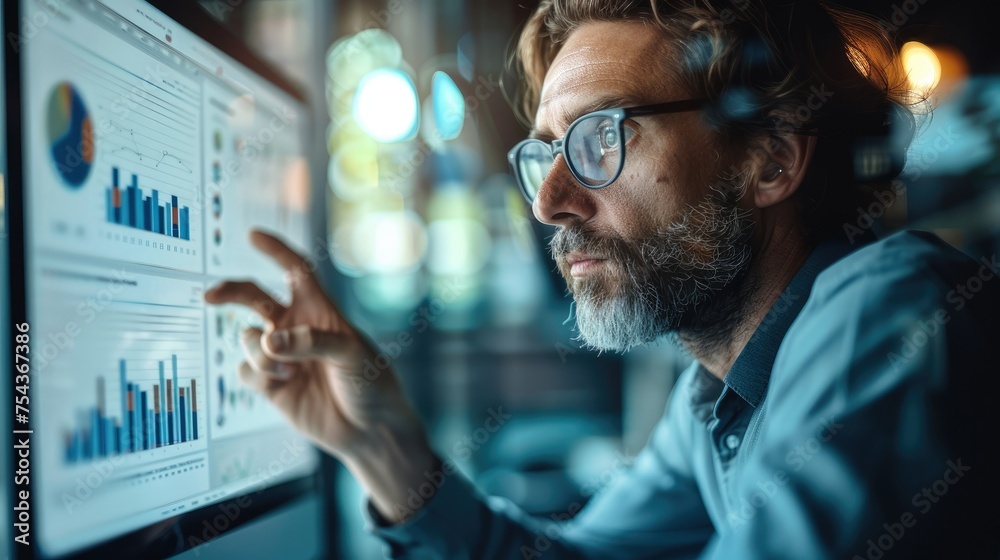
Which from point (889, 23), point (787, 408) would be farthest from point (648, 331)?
point (889, 23)

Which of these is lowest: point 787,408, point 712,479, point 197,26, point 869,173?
point 712,479

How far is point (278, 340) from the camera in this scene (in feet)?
2.76

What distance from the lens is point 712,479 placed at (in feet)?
3.21

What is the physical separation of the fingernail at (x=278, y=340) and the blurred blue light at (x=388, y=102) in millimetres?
1498

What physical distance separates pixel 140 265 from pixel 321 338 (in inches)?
12.2

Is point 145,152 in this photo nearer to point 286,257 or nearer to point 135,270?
point 135,270

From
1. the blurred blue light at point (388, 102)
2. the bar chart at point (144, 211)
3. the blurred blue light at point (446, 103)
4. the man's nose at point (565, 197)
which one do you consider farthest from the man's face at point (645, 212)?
the blurred blue light at point (388, 102)

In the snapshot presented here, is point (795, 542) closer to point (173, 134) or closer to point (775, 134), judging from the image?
point (775, 134)

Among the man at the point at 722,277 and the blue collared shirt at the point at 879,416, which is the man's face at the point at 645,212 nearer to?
the man at the point at 722,277

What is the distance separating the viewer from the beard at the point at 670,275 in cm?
86

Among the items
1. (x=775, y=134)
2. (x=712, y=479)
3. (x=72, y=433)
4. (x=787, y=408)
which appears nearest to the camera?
(x=72, y=433)

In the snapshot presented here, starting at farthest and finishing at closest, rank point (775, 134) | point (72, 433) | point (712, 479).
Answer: point (712, 479)
point (775, 134)
point (72, 433)

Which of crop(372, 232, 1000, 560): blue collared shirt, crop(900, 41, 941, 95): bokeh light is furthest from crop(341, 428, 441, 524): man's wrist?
crop(900, 41, 941, 95): bokeh light

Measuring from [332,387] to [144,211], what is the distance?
1.35 feet
